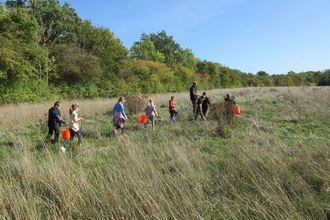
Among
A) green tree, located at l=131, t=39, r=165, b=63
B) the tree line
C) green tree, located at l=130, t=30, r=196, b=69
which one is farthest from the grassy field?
green tree, located at l=130, t=30, r=196, b=69

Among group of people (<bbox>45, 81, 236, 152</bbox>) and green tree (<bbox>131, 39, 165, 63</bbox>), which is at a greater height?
green tree (<bbox>131, 39, 165, 63</bbox>)

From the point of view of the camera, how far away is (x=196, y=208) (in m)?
2.51

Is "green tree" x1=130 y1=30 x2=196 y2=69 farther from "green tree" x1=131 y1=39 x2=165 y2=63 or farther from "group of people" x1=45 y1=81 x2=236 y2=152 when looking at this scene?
"group of people" x1=45 y1=81 x2=236 y2=152

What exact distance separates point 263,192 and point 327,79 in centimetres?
7617

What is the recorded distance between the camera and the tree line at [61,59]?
14242mm

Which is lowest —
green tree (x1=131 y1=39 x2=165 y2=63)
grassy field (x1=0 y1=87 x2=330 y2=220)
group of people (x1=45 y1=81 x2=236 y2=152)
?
grassy field (x1=0 y1=87 x2=330 y2=220)

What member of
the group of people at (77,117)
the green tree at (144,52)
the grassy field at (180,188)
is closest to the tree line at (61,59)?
the green tree at (144,52)

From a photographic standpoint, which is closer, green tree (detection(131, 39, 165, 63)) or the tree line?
the tree line

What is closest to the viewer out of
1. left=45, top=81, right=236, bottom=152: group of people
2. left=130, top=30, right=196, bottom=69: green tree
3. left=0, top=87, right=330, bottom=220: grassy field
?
left=0, top=87, right=330, bottom=220: grassy field

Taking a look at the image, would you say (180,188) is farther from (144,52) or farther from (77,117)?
(144,52)

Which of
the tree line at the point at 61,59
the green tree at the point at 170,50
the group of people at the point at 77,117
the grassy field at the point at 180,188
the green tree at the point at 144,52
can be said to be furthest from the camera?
the green tree at the point at 170,50

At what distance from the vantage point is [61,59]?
1966cm

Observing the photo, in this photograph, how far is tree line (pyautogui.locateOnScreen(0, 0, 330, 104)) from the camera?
14.2 m

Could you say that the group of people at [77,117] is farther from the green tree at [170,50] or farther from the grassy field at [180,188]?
the green tree at [170,50]
